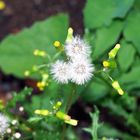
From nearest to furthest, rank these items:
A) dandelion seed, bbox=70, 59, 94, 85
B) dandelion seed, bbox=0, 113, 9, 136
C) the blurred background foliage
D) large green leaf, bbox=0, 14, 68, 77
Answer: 1. dandelion seed, bbox=70, 59, 94, 85
2. dandelion seed, bbox=0, 113, 9, 136
3. the blurred background foliage
4. large green leaf, bbox=0, 14, 68, 77

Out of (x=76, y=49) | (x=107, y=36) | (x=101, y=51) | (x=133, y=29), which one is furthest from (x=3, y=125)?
(x=133, y=29)

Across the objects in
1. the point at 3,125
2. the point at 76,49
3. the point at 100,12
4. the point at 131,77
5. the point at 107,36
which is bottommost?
the point at 3,125

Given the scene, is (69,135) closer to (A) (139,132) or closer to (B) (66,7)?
(A) (139,132)

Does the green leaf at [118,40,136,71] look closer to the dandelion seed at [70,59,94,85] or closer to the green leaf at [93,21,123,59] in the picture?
the green leaf at [93,21,123,59]

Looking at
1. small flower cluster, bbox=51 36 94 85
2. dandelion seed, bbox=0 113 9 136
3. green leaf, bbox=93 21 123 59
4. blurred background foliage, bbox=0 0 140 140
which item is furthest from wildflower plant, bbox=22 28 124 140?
green leaf, bbox=93 21 123 59

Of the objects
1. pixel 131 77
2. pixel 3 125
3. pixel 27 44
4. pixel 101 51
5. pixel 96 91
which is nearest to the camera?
pixel 3 125

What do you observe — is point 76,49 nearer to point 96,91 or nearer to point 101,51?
point 101,51
